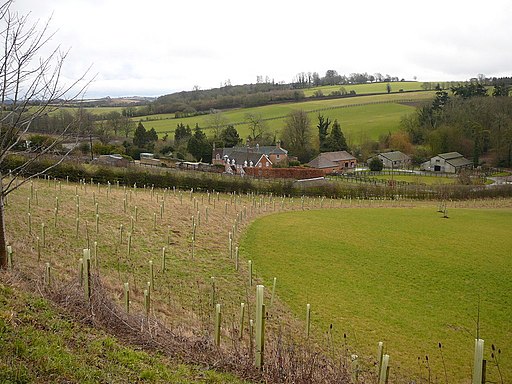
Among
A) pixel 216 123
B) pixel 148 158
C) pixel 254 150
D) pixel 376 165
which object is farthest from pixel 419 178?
pixel 148 158

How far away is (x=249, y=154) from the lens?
5644 centimetres

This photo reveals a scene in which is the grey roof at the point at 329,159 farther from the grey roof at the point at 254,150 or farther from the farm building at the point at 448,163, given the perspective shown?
the farm building at the point at 448,163

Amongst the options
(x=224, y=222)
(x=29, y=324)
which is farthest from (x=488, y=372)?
(x=224, y=222)

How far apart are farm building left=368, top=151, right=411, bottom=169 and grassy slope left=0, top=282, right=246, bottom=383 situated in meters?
62.1

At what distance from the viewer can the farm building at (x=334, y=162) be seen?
58.6m

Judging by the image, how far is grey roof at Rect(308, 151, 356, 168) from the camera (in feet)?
193

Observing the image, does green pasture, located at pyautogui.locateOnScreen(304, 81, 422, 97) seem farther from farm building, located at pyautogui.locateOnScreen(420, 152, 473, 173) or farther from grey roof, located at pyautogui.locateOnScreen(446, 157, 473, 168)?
grey roof, located at pyautogui.locateOnScreen(446, 157, 473, 168)

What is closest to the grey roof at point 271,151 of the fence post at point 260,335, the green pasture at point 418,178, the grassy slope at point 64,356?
the green pasture at point 418,178

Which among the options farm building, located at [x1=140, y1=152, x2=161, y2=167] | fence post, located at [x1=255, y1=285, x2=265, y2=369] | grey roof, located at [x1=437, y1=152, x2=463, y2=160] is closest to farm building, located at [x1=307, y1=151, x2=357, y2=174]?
grey roof, located at [x1=437, y1=152, x2=463, y2=160]

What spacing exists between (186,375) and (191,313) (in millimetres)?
5526

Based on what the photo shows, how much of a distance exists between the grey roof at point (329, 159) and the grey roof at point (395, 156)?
5.17 meters

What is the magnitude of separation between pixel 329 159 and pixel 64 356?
190 ft

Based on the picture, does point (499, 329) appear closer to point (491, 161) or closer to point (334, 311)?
point (334, 311)

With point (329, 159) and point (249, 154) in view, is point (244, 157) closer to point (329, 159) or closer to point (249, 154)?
point (249, 154)
